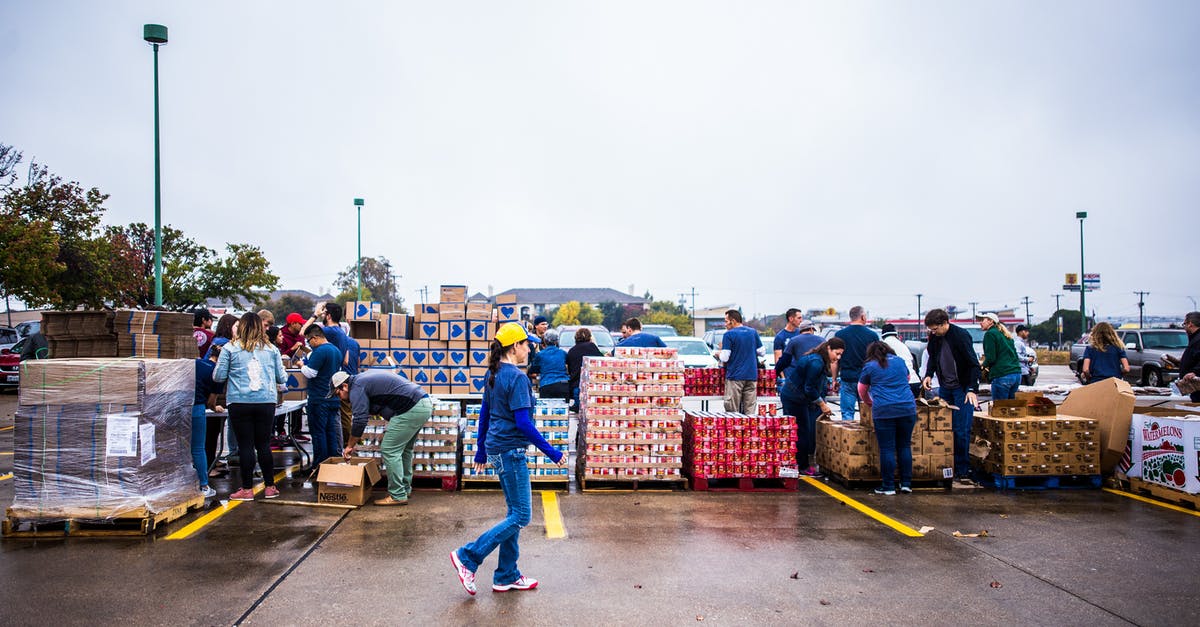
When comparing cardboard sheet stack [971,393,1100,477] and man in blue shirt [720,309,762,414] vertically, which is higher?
man in blue shirt [720,309,762,414]

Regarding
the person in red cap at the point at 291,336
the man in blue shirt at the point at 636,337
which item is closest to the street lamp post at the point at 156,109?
the person in red cap at the point at 291,336

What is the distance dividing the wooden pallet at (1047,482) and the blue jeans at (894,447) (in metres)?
1.21

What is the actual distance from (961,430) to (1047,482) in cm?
103

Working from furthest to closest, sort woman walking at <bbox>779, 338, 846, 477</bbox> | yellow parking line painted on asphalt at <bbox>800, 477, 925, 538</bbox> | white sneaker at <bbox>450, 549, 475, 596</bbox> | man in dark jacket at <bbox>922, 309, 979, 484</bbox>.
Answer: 1. woman walking at <bbox>779, 338, 846, 477</bbox>
2. man in dark jacket at <bbox>922, 309, 979, 484</bbox>
3. yellow parking line painted on asphalt at <bbox>800, 477, 925, 538</bbox>
4. white sneaker at <bbox>450, 549, 475, 596</bbox>

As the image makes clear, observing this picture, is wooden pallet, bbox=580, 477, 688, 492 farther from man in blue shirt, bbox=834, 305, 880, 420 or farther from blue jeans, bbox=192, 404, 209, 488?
blue jeans, bbox=192, 404, 209, 488

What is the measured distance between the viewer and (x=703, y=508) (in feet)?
24.3

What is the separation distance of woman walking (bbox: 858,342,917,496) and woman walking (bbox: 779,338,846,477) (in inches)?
31.6

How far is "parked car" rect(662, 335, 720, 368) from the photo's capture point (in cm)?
1720

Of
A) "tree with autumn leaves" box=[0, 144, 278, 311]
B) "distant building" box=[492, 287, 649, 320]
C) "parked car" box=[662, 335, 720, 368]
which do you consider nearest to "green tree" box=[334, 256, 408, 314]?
"tree with autumn leaves" box=[0, 144, 278, 311]

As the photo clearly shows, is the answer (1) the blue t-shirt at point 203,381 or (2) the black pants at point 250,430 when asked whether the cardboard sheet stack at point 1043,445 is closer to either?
(2) the black pants at point 250,430

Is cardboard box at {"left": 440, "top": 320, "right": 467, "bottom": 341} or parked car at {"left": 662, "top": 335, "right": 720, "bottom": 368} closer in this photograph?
cardboard box at {"left": 440, "top": 320, "right": 467, "bottom": 341}

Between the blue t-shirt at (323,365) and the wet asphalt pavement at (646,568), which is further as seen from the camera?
the blue t-shirt at (323,365)

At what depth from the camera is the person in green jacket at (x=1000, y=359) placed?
906 cm

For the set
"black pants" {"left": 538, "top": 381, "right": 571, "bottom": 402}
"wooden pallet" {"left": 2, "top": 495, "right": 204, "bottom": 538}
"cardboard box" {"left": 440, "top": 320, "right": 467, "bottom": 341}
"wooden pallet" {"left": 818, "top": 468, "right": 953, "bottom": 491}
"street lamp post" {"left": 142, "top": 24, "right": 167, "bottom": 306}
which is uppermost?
"street lamp post" {"left": 142, "top": 24, "right": 167, "bottom": 306}
